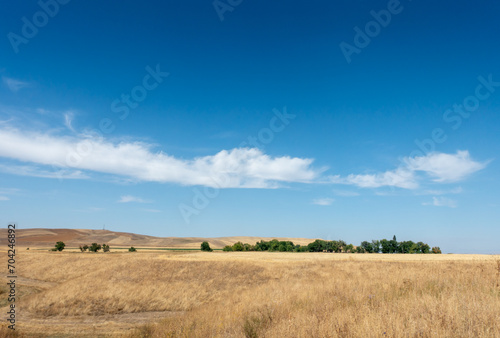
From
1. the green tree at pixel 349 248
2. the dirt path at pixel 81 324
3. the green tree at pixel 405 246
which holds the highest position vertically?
the green tree at pixel 405 246

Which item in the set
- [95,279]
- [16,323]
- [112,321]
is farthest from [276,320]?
[95,279]

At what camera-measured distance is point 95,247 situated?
4564 inches

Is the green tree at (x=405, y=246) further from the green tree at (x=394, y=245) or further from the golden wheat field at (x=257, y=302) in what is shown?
the golden wheat field at (x=257, y=302)

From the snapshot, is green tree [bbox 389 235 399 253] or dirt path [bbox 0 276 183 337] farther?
green tree [bbox 389 235 399 253]

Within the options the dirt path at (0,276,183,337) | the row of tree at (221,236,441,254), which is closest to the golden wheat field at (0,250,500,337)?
the dirt path at (0,276,183,337)

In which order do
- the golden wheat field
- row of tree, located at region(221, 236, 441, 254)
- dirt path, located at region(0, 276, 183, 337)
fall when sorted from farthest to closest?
row of tree, located at region(221, 236, 441, 254) → dirt path, located at region(0, 276, 183, 337) → the golden wheat field

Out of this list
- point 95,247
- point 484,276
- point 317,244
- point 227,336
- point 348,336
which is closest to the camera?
point 348,336

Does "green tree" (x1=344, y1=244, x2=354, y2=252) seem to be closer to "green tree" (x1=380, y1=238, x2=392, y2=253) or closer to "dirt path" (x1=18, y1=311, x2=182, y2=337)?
"green tree" (x1=380, y1=238, x2=392, y2=253)

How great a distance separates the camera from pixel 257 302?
55.2 feet

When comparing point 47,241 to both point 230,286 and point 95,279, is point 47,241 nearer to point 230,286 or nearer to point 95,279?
point 95,279

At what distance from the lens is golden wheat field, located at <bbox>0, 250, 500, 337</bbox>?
799 centimetres

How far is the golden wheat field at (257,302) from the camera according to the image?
799 centimetres

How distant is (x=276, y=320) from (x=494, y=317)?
6.41 meters

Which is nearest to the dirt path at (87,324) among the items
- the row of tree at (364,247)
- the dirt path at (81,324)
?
the dirt path at (81,324)
